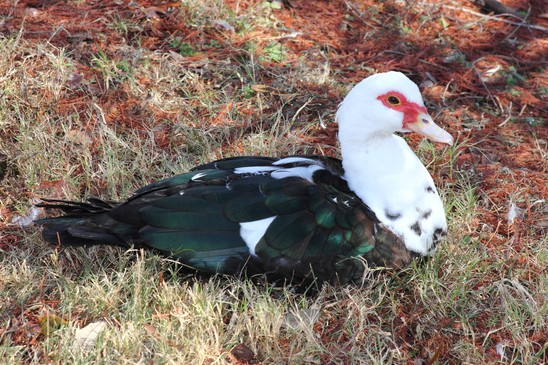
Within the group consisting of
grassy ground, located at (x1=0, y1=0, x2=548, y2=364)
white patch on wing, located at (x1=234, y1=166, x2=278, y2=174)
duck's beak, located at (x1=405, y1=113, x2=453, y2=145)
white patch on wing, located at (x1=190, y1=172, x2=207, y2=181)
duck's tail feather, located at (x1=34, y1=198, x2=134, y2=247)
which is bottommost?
grassy ground, located at (x1=0, y1=0, x2=548, y2=364)

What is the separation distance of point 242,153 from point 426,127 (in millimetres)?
1257

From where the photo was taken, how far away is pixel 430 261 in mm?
3363

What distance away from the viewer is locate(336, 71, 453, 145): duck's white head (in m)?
3.16

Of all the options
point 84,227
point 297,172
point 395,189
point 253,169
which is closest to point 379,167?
point 395,189

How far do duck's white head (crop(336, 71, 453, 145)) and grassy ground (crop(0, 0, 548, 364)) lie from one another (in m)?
0.60

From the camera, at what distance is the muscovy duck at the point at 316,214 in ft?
10.4

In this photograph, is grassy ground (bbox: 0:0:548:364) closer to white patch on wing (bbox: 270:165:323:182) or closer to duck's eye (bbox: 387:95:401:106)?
white patch on wing (bbox: 270:165:323:182)

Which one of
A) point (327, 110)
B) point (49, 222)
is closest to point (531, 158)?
point (327, 110)

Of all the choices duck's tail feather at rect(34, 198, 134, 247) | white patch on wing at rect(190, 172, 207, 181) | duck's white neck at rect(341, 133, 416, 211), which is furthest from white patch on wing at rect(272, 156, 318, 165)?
duck's tail feather at rect(34, 198, 134, 247)

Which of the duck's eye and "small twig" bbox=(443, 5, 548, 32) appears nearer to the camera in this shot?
the duck's eye

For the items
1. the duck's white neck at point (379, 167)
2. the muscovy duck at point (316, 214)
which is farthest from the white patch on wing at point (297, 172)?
the duck's white neck at point (379, 167)

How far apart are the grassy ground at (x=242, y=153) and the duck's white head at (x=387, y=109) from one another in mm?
596

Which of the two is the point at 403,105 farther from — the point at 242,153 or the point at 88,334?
the point at 88,334

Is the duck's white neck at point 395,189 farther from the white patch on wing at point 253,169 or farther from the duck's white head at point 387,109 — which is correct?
the white patch on wing at point 253,169
